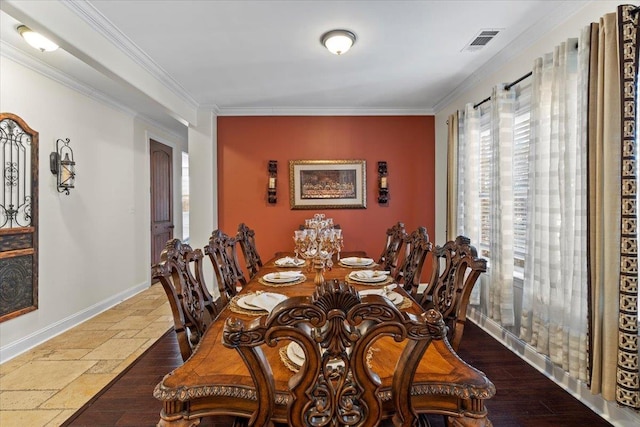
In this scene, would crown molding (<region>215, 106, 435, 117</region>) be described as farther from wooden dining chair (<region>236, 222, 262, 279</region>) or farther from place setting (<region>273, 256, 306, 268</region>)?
place setting (<region>273, 256, 306, 268</region>)

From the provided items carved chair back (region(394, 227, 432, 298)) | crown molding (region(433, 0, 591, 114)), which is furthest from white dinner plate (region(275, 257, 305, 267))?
crown molding (region(433, 0, 591, 114))

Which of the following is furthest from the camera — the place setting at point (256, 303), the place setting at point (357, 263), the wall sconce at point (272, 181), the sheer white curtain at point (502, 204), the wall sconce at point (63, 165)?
the wall sconce at point (272, 181)

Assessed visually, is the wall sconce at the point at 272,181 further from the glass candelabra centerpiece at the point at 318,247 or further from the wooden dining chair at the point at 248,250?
the glass candelabra centerpiece at the point at 318,247

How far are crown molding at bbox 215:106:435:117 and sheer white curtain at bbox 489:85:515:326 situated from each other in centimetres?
180

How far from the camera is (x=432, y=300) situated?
1.94 meters

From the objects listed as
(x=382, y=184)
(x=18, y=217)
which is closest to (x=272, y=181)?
(x=382, y=184)

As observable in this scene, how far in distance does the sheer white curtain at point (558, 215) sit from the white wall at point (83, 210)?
4.40m

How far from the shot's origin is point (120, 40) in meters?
2.66

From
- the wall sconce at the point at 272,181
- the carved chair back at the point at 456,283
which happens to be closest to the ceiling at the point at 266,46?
the wall sconce at the point at 272,181

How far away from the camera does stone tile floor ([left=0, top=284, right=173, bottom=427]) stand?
7.03ft

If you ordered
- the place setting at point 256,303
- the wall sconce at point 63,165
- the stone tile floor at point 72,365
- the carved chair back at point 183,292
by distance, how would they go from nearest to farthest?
the carved chair back at point 183,292, the place setting at point 256,303, the stone tile floor at point 72,365, the wall sconce at point 63,165

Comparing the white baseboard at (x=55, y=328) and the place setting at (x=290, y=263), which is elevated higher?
the place setting at (x=290, y=263)

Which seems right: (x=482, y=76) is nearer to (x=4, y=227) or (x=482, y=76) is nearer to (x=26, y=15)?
(x=26, y=15)

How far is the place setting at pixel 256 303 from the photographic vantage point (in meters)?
1.63
